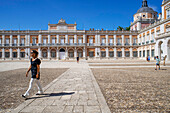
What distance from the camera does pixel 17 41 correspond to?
37.2 m

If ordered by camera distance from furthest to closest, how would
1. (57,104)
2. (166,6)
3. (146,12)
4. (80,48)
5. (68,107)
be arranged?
(146,12) → (80,48) → (166,6) → (57,104) → (68,107)

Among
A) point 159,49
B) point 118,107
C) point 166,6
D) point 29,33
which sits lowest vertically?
point 118,107

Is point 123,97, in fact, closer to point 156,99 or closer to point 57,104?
point 156,99

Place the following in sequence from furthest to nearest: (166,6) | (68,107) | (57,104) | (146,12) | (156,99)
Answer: (146,12) < (166,6) < (156,99) < (57,104) < (68,107)

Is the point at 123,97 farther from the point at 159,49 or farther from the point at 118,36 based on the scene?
the point at 118,36

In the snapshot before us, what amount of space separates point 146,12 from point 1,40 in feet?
157

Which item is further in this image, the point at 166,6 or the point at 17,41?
the point at 17,41

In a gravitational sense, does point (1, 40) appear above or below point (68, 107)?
above

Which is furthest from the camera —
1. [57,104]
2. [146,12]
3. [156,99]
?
[146,12]

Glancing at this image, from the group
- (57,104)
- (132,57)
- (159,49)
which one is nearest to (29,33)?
(132,57)

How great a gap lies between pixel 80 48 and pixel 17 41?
2016cm

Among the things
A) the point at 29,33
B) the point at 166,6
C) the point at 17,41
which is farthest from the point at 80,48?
the point at 166,6

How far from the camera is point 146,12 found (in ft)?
129

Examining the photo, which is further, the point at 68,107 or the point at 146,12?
the point at 146,12
